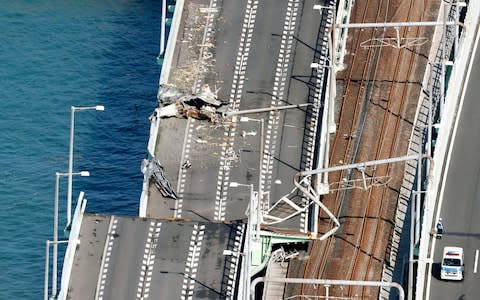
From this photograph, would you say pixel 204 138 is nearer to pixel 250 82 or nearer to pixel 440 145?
pixel 250 82

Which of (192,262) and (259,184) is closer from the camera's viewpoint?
(192,262)

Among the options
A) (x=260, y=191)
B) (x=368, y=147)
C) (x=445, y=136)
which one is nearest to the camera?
(x=260, y=191)

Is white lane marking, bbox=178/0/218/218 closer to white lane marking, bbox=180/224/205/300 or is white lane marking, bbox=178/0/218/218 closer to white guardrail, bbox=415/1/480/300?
white lane marking, bbox=180/224/205/300

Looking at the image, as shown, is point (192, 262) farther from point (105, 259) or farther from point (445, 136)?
point (445, 136)

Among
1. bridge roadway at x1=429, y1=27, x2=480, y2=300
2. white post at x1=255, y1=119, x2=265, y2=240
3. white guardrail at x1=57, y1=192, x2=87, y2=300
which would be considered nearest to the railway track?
bridge roadway at x1=429, y1=27, x2=480, y2=300

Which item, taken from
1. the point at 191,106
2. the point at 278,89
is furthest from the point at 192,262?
the point at 278,89

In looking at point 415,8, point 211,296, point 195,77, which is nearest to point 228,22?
point 195,77

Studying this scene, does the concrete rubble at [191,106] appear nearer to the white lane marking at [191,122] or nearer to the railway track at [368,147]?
the white lane marking at [191,122]
